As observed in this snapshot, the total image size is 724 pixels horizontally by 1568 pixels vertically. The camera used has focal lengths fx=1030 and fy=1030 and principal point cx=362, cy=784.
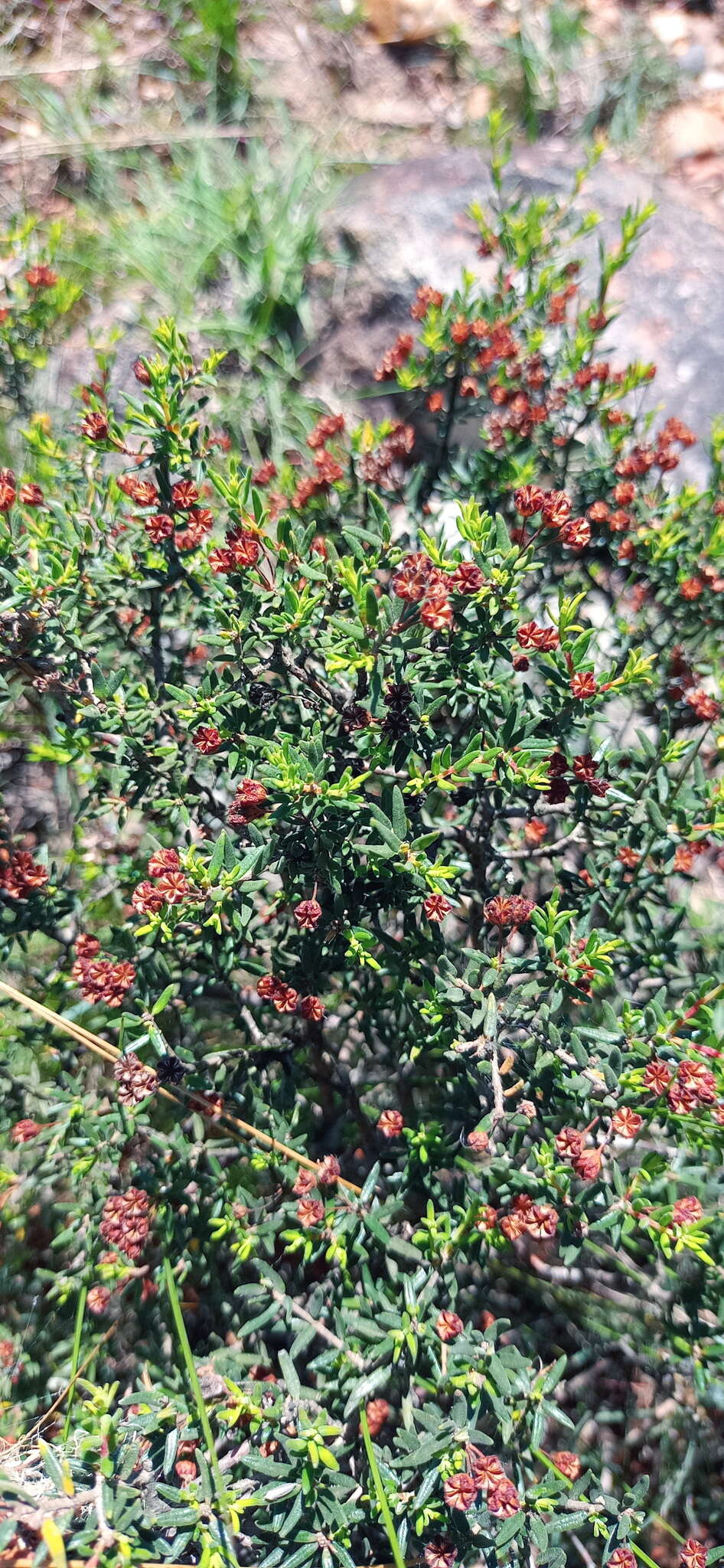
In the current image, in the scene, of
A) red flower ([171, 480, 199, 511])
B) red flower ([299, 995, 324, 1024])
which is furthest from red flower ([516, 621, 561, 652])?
red flower ([299, 995, 324, 1024])

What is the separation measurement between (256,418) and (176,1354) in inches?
137

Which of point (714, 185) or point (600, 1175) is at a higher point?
point (714, 185)

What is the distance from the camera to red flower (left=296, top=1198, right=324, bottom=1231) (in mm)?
2152

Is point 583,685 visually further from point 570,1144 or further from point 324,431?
point 324,431

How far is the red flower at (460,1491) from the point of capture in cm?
185

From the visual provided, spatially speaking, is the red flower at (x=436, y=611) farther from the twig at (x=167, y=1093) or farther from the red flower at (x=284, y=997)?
the twig at (x=167, y=1093)

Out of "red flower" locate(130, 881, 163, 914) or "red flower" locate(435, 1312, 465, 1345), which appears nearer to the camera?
"red flower" locate(130, 881, 163, 914)

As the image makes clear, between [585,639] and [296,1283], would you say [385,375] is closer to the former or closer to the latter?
[585,639]

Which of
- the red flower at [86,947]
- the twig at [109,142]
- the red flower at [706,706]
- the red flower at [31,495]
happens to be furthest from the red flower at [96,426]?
the twig at [109,142]

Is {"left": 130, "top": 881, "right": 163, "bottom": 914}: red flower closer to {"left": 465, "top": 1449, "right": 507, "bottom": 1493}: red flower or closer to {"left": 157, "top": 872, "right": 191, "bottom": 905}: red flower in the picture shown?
{"left": 157, "top": 872, "right": 191, "bottom": 905}: red flower

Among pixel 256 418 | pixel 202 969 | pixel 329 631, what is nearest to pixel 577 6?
pixel 256 418

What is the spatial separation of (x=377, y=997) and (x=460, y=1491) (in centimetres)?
96

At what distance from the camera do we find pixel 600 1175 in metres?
2.10

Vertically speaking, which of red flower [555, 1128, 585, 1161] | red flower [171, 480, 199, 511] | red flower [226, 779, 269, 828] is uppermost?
red flower [171, 480, 199, 511]
